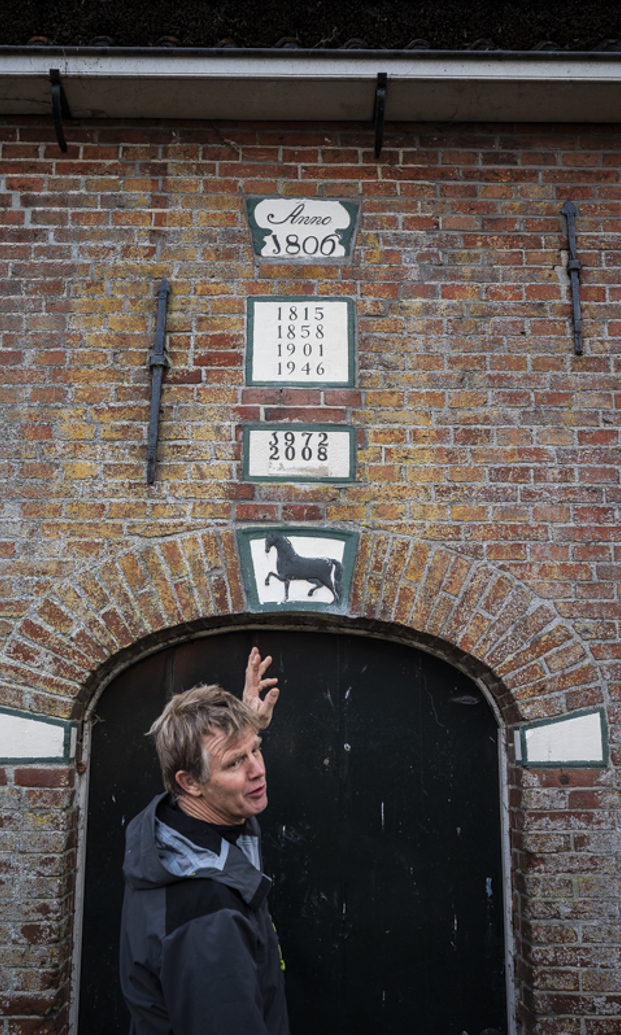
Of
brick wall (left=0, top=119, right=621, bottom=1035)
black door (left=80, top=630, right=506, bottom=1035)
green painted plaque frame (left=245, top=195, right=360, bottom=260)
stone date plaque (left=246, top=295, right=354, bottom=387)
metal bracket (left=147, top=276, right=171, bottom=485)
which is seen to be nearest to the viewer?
brick wall (left=0, top=119, right=621, bottom=1035)

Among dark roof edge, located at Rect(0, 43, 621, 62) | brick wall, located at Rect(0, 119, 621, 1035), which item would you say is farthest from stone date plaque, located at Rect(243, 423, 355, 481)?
dark roof edge, located at Rect(0, 43, 621, 62)

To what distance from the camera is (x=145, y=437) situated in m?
3.38

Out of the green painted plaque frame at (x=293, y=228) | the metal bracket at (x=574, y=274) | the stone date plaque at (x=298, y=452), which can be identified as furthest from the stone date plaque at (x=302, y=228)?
the metal bracket at (x=574, y=274)

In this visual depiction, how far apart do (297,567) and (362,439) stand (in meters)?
0.60

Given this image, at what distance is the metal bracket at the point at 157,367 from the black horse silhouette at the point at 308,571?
0.60 meters

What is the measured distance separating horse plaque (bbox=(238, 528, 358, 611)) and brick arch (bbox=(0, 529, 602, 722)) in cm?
5

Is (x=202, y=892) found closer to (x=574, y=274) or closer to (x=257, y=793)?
(x=257, y=793)

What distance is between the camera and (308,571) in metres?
3.27

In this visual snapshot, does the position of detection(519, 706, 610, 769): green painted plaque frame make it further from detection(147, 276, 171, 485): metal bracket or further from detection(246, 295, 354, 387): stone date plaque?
detection(147, 276, 171, 485): metal bracket

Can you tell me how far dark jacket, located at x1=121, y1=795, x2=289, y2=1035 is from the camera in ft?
5.54

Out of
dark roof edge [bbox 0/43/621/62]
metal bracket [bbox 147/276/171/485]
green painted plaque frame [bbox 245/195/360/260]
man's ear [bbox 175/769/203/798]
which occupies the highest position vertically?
dark roof edge [bbox 0/43/621/62]

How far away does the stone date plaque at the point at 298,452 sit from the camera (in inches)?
132

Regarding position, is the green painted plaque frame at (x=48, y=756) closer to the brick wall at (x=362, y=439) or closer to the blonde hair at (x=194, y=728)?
the brick wall at (x=362, y=439)

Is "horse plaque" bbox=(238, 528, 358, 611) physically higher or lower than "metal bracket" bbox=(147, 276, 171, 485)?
lower
